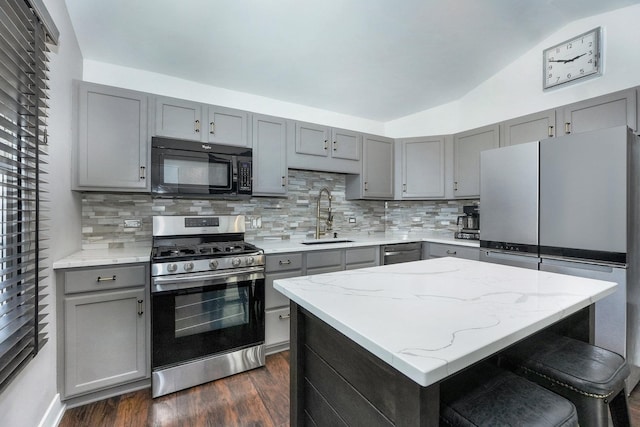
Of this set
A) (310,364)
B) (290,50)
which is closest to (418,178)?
(290,50)

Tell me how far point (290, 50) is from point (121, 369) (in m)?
2.68

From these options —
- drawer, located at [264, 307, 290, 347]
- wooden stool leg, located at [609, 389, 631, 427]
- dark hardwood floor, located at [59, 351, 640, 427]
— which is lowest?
dark hardwood floor, located at [59, 351, 640, 427]

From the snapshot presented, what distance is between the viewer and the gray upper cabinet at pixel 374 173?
345 cm

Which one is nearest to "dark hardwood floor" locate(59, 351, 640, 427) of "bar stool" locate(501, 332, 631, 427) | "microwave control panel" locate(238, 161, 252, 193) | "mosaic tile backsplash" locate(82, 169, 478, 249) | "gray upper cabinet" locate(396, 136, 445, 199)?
"bar stool" locate(501, 332, 631, 427)

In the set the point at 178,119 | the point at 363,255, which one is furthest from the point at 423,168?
the point at 178,119

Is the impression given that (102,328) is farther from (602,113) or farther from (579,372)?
(602,113)

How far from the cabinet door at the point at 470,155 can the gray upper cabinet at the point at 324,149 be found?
1.16 meters

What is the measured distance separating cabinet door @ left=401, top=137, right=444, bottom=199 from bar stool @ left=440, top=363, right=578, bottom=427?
9.23ft

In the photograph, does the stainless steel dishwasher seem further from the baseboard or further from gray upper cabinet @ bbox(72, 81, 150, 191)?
the baseboard

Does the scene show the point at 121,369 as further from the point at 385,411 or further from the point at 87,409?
the point at 385,411

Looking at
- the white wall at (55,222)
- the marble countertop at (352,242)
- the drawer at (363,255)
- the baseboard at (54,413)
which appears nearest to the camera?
the white wall at (55,222)

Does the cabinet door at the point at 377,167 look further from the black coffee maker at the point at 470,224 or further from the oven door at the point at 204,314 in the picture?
the oven door at the point at 204,314

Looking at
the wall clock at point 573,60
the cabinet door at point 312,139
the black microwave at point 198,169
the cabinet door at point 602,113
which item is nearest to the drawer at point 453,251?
the cabinet door at point 602,113

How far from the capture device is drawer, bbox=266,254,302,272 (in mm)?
2451
